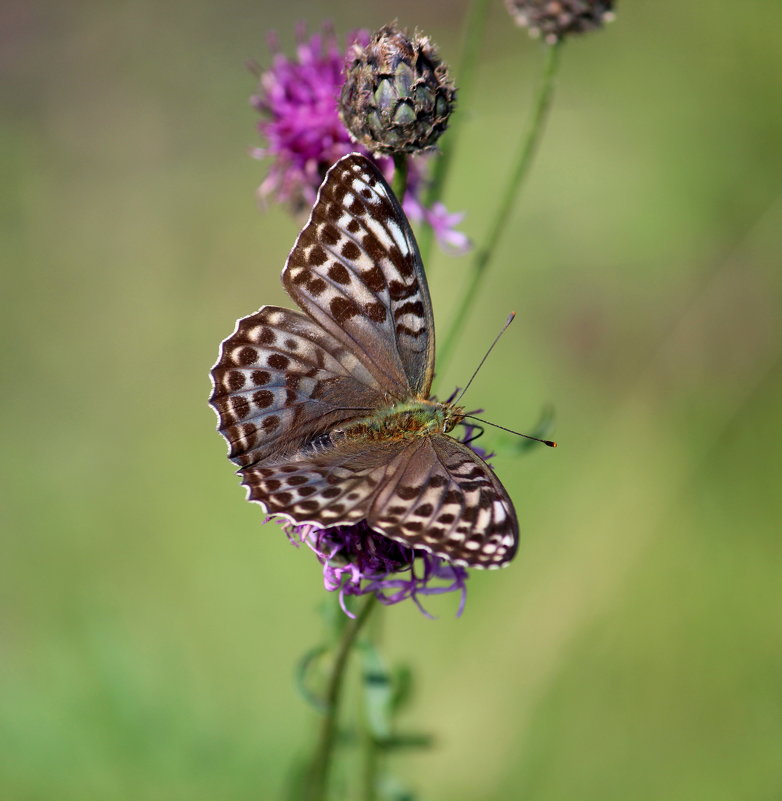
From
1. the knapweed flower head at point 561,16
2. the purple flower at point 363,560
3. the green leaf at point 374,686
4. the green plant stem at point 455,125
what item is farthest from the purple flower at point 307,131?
the green leaf at point 374,686

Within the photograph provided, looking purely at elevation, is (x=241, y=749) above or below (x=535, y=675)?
below

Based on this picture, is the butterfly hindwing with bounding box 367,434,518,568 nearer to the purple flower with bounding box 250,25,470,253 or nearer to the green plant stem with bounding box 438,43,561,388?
the green plant stem with bounding box 438,43,561,388

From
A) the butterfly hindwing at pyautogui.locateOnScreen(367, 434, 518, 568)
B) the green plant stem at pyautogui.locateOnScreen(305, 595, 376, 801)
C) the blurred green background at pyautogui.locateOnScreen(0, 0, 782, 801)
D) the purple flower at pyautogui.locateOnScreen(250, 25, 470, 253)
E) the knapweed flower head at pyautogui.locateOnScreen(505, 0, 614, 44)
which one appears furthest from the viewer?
the blurred green background at pyautogui.locateOnScreen(0, 0, 782, 801)

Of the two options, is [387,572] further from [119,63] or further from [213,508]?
[119,63]

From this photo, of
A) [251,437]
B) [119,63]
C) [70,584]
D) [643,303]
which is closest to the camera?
[251,437]

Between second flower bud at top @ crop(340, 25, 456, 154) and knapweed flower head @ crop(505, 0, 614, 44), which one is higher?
knapweed flower head @ crop(505, 0, 614, 44)

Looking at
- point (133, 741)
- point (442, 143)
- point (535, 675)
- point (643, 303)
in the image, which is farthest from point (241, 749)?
point (643, 303)

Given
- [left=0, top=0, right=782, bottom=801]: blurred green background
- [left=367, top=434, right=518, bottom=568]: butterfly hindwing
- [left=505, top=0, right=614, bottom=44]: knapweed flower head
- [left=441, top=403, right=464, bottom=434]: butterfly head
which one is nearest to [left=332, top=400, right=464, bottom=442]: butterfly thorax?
[left=441, top=403, right=464, bottom=434]: butterfly head
